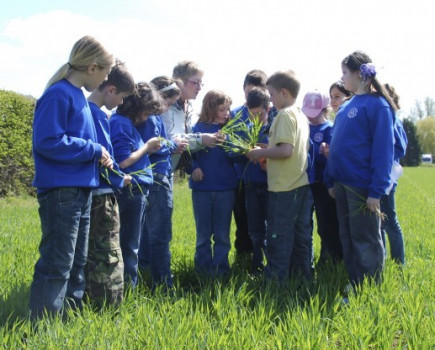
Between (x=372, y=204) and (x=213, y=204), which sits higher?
(x=372, y=204)

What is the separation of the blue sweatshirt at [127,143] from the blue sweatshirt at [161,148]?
0.19 m

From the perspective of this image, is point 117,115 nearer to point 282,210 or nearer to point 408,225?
point 282,210

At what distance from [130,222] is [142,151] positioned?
0.54m

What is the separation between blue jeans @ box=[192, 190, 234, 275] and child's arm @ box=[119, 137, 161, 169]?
0.87 m

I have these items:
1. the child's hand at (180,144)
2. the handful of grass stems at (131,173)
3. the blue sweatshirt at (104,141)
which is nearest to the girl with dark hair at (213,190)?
the child's hand at (180,144)

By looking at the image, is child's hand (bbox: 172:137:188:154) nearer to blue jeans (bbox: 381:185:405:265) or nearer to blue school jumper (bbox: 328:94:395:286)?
blue school jumper (bbox: 328:94:395:286)

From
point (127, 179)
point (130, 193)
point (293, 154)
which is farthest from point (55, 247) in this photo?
point (293, 154)

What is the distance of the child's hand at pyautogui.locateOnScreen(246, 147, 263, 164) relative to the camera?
13.3 ft

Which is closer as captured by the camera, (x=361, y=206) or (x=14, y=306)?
(x=14, y=306)

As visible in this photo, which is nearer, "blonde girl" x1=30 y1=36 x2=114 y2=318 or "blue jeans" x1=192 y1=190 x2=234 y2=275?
"blonde girl" x1=30 y1=36 x2=114 y2=318

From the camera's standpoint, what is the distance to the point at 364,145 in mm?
3660

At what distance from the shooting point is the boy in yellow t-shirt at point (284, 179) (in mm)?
3994

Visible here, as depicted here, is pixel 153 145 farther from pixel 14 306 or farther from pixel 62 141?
pixel 14 306

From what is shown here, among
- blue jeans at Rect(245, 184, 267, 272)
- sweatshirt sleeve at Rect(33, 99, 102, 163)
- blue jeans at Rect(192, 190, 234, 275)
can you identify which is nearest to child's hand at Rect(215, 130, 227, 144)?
blue jeans at Rect(192, 190, 234, 275)
